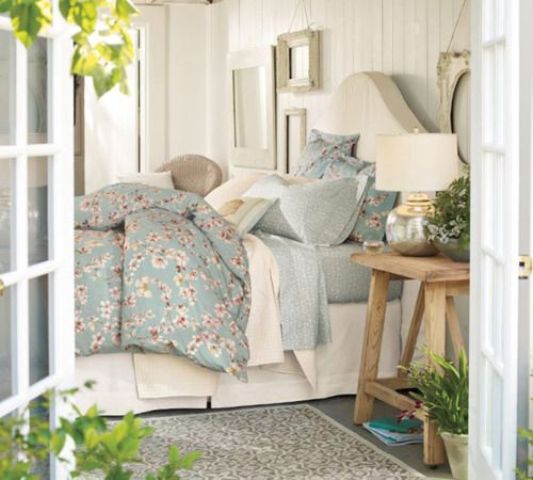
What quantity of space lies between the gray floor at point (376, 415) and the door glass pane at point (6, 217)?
2.16 m

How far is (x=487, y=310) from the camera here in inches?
125

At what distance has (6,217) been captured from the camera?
254 centimetres

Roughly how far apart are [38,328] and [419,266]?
206 cm

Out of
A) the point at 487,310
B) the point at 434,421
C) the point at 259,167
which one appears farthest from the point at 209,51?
the point at 487,310

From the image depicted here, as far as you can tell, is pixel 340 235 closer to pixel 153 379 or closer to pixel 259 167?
pixel 153 379

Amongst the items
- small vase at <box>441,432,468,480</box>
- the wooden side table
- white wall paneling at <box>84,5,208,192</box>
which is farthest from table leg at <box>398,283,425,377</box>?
white wall paneling at <box>84,5,208,192</box>

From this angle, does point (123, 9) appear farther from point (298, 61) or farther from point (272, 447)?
point (298, 61)

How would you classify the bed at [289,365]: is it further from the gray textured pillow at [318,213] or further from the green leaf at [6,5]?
the green leaf at [6,5]

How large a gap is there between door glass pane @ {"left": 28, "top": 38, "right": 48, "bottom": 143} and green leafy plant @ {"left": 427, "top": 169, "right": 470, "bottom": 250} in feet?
7.14

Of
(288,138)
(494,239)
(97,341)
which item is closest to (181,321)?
(97,341)

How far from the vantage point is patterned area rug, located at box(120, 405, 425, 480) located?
4.22m

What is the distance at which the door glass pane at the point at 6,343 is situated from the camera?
2.53m

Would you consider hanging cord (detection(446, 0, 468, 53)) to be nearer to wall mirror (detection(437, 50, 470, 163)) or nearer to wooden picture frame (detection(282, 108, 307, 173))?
wall mirror (detection(437, 50, 470, 163))

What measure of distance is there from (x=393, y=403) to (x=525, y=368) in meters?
1.76
